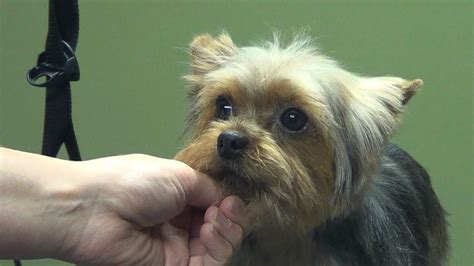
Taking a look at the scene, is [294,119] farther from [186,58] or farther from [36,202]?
[186,58]

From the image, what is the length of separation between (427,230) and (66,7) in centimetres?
90

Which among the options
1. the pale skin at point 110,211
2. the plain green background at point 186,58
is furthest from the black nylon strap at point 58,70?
the plain green background at point 186,58

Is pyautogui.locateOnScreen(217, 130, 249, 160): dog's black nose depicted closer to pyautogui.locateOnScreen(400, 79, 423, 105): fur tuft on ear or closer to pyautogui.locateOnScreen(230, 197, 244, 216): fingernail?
pyautogui.locateOnScreen(230, 197, 244, 216): fingernail

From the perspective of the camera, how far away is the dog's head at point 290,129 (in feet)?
3.66

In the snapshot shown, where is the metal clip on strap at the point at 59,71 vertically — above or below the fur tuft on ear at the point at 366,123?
above

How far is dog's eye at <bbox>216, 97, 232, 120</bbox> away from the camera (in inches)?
48.7

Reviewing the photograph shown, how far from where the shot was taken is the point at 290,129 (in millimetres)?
1179

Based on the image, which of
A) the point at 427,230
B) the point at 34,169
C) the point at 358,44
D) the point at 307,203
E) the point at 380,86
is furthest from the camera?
the point at 358,44

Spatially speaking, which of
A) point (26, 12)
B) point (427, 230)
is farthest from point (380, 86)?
point (26, 12)

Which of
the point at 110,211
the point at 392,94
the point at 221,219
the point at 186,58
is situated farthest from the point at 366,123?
the point at 186,58

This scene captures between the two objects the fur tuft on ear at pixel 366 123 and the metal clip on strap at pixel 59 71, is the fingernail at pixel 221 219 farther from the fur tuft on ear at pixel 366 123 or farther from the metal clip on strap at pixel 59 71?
the metal clip on strap at pixel 59 71

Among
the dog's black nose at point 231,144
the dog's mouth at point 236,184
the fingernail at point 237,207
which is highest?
the dog's black nose at point 231,144

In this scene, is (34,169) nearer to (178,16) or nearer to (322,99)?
(322,99)

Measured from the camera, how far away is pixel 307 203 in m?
1.16
